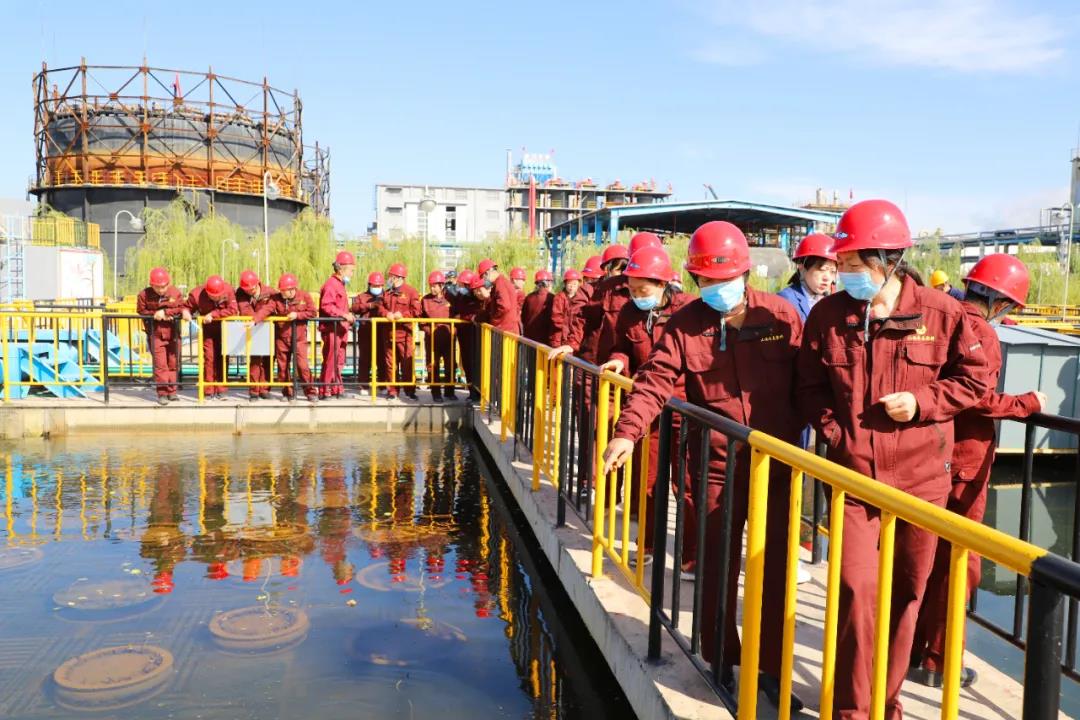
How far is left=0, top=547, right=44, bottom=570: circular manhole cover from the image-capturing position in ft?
17.6

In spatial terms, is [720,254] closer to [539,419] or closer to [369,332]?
[539,419]

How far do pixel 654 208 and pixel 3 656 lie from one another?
115 feet

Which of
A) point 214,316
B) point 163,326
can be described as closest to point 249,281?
point 214,316

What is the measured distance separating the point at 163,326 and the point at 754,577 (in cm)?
984

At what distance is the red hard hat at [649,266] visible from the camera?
15.1 feet

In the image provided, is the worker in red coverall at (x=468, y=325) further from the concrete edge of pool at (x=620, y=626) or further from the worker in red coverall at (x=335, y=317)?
the concrete edge of pool at (x=620, y=626)

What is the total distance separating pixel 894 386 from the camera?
2801mm

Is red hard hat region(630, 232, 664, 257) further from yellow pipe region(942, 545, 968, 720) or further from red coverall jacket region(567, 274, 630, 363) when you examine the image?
yellow pipe region(942, 545, 968, 720)

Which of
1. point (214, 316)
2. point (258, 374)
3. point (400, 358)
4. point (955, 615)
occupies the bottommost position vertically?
point (258, 374)

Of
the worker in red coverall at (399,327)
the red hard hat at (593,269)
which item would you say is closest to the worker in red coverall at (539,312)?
the red hard hat at (593,269)

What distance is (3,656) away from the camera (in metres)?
4.04

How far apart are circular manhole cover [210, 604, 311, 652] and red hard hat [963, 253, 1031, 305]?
3.61m

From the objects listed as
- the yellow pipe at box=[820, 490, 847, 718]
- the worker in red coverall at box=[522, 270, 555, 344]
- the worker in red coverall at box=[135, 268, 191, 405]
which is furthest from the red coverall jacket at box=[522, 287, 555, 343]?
the yellow pipe at box=[820, 490, 847, 718]

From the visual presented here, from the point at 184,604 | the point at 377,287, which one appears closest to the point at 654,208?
the point at 377,287
